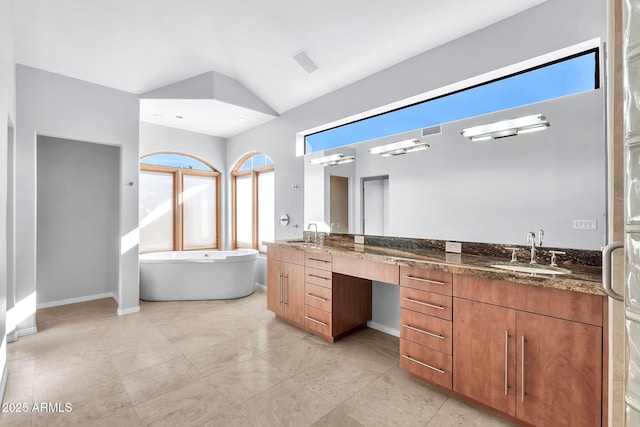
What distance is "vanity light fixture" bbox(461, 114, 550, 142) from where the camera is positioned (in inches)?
86.6

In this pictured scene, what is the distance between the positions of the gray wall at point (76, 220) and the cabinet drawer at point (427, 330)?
403cm

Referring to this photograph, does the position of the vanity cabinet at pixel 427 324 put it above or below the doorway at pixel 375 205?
below

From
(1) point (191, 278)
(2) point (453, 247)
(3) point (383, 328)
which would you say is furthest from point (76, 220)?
(2) point (453, 247)

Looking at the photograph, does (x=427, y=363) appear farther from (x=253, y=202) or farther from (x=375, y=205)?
(x=253, y=202)

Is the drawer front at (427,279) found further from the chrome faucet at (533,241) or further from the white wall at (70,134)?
the white wall at (70,134)

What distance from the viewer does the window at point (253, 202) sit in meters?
5.22

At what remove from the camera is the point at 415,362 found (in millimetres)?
2230

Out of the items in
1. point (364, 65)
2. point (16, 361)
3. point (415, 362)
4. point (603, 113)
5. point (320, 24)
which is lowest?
point (16, 361)

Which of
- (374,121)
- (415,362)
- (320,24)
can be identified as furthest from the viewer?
(374,121)

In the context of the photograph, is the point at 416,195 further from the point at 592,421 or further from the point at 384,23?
the point at 592,421

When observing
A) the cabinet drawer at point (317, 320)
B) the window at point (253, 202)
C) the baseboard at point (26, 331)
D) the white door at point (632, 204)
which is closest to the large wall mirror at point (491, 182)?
the cabinet drawer at point (317, 320)

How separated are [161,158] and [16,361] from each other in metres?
3.45

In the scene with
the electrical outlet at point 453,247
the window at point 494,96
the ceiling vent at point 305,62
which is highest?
the ceiling vent at point 305,62

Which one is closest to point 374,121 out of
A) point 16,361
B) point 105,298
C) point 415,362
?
point 415,362
